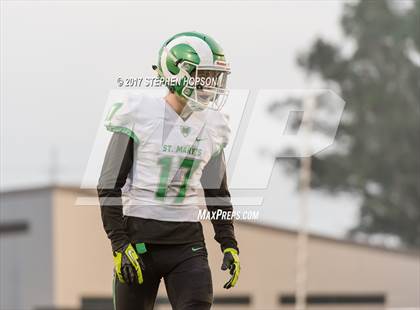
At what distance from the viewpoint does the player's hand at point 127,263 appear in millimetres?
4789

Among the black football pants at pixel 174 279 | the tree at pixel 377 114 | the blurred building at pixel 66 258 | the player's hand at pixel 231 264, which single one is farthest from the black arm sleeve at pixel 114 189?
the tree at pixel 377 114

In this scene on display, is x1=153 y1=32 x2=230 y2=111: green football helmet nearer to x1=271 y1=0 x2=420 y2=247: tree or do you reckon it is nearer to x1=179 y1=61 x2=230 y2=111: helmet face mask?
x1=179 y1=61 x2=230 y2=111: helmet face mask

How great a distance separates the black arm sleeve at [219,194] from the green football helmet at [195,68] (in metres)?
0.27

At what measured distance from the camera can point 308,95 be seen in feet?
109

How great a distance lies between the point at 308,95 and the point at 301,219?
530 cm

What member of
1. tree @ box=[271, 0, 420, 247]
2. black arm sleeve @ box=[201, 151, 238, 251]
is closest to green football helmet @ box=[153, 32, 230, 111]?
black arm sleeve @ box=[201, 151, 238, 251]

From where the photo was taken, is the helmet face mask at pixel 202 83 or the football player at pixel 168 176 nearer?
the football player at pixel 168 176

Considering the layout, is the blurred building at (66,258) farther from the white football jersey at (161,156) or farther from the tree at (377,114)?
the white football jersey at (161,156)

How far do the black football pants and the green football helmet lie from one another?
65 centimetres

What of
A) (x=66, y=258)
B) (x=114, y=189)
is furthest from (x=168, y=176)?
(x=66, y=258)

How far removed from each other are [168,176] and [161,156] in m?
0.10

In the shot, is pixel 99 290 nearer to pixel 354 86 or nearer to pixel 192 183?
pixel 354 86

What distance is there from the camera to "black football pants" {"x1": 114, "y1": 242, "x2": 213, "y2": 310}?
15.9 feet

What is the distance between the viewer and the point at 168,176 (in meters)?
4.97
